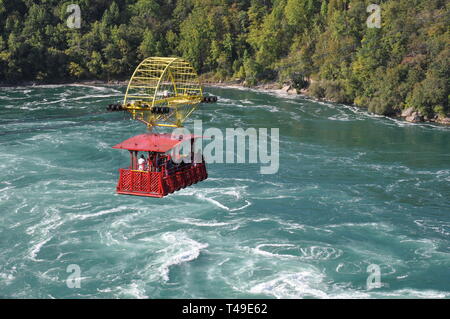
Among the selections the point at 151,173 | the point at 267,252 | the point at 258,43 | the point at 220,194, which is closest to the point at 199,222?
the point at 220,194

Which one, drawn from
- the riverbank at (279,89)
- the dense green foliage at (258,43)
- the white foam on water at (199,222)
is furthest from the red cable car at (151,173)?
the dense green foliage at (258,43)

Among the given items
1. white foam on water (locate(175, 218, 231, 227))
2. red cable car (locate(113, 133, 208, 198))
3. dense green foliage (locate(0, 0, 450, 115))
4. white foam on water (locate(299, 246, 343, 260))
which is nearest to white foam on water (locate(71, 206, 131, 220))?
white foam on water (locate(175, 218, 231, 227))

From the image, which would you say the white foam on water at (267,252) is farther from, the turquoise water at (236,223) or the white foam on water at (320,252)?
the white foam on water at (320,252)

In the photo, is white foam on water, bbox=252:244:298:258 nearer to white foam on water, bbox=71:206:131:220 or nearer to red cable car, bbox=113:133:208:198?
red cable car, bbox=113:133:208:198

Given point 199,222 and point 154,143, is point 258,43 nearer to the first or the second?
point 199,222

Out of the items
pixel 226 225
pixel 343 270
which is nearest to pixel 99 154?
pixel 226 225
